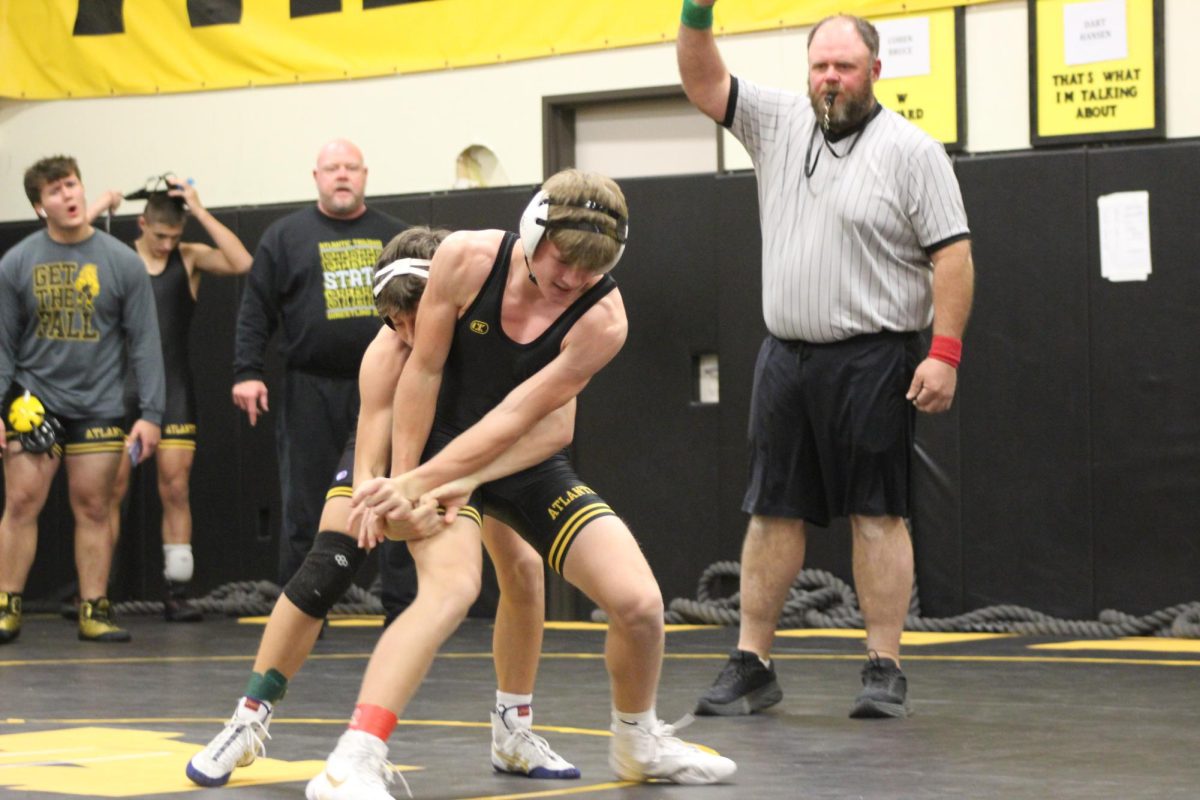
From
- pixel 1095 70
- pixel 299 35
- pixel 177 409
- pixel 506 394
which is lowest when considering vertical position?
pixel 177 409

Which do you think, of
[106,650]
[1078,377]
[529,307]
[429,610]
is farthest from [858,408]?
[106,650]

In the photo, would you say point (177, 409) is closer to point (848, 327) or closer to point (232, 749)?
point (848, 327)

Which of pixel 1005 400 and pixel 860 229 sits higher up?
pixel 860 229

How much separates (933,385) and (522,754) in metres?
1.54

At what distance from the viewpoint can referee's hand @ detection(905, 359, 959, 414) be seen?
15.9 ft

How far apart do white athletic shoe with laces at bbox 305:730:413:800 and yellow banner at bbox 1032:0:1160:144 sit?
476 cm

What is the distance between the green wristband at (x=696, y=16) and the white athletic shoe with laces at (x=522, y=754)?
1.86 m

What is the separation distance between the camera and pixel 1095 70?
7301 millimetres

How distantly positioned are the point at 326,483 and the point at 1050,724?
3.27 metres

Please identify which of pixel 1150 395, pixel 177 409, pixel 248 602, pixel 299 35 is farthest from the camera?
pixel 299 35

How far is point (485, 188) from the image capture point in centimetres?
830

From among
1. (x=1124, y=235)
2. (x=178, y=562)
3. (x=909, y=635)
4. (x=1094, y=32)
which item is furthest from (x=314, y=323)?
(x=1094, y=32)

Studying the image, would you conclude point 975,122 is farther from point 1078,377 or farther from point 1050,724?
point 1050,724

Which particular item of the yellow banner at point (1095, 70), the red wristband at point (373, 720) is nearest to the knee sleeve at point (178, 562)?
the yellow banner at point (1095, 70)
